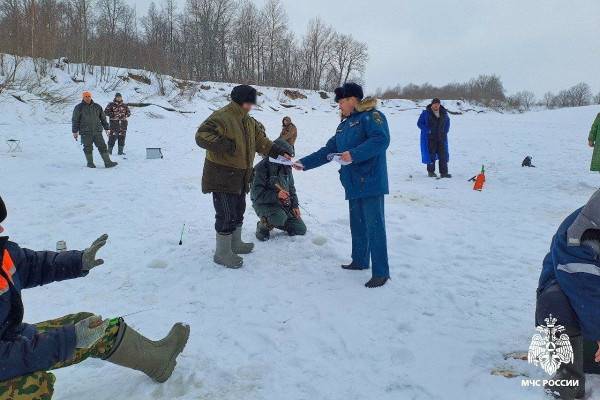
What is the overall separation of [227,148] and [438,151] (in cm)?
749

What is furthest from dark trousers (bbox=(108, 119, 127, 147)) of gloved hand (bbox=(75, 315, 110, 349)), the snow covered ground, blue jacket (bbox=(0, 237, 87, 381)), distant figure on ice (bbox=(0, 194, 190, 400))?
gloved hand (bbox=(75, 315, 110, 349))

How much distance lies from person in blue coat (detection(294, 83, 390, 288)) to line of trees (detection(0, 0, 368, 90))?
63.9ft

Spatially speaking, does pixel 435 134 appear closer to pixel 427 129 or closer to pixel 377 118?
pixel 427 129

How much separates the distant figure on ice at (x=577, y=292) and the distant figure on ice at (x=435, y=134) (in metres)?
7.99

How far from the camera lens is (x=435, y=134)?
988 centimetres

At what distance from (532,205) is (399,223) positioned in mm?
3197

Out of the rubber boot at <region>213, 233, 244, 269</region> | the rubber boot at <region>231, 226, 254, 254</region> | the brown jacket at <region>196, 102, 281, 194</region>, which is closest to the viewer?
the brown jacket at <region>196, 102, 281, 194</region>

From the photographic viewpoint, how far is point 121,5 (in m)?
39.6

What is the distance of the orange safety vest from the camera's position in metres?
1.71

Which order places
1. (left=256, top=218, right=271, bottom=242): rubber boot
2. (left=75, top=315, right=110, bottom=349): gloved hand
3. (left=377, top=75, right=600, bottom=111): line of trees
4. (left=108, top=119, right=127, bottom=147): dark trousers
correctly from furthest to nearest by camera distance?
(left=377, top=75, right=600, bottom=111): line of trees, (left=108, top=119, right=127, bottom=147): dark trousers, (left=256, top=218, right=271, bottom=242): rubber boot, (left=75, top=315, right=110, bottom=349): gloved hand

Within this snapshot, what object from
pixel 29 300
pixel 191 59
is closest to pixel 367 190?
pixel 29 300

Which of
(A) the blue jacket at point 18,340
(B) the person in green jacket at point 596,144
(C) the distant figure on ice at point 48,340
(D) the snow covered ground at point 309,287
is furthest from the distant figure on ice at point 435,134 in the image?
(A) the blue jacket at point 18,340

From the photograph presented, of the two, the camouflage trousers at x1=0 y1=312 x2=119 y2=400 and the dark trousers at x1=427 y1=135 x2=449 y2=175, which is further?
the dark trousers at x1=427 y1=135 x2=449 y2=175

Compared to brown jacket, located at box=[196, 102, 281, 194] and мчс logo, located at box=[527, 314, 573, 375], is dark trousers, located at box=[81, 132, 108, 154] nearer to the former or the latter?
brown jacket, located at box=[196, 102, 281, 194]
